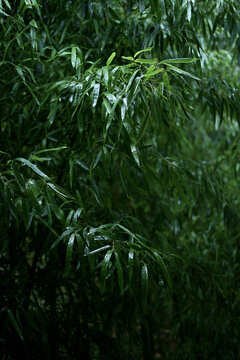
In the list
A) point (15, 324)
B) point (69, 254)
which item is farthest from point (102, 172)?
point (15, 324)

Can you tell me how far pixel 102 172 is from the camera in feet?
5.75

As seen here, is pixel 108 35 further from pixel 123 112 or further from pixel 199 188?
pixel 199 188

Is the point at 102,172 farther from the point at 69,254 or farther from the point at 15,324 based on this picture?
the point at 15,324

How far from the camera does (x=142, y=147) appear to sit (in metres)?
1.64

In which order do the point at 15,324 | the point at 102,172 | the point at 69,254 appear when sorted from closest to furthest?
the point at 69,254, the point at 15,324, the point at 102,172

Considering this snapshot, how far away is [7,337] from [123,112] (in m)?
1.09

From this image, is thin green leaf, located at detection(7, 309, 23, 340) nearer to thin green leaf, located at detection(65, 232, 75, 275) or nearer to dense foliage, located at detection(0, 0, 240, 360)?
dense foliage, located at detection(0, 0, 240, 360)

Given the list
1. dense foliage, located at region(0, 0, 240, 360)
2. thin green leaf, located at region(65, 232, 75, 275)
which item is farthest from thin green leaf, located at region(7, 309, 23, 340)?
thin green leaf, located at region(65, 232, 75, 275)

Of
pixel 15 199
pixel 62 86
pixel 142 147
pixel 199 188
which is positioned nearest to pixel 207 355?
pixel 199 188

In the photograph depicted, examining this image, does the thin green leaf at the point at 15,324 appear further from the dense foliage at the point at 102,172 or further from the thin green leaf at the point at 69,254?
the thin green leaf at the point at 69,254

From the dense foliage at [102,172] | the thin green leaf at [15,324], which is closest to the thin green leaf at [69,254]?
the dense foliage at [102,172]

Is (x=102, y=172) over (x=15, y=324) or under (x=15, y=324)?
over

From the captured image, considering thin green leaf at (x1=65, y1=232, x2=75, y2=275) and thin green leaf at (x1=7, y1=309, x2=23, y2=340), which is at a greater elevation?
thin green leaf at (x1=65, y1=232, x2=75, y2=275)

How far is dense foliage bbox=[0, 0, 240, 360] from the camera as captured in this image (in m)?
1.48
